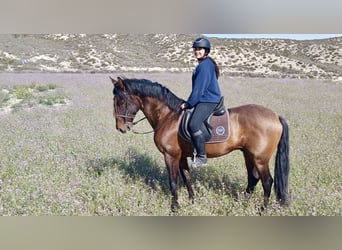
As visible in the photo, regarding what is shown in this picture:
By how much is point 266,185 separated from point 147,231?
56.4 inches

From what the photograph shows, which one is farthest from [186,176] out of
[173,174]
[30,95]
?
[30,95]

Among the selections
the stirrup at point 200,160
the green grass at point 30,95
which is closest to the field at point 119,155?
the green grass at point 30,95

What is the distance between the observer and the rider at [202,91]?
2741 mm

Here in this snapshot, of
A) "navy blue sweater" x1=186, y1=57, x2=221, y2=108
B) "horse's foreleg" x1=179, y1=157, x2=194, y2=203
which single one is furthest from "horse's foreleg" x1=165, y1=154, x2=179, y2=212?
"navy blue sweater" x1=186, y1=57, x2=221, y2=108

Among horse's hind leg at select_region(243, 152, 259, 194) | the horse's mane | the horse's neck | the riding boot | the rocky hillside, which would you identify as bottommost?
horse's hind leg at select_region(243, 152, 259, 194)

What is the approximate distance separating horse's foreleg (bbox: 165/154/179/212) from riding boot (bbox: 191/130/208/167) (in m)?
0.25

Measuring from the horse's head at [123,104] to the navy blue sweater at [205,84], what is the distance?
646mm

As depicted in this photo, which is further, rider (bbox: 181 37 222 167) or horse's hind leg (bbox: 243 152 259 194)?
horse's hind leg (bbox: 243 152 259 194)

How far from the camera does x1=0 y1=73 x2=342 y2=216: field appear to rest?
3201 mm

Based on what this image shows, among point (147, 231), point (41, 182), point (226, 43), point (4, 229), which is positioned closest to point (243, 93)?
point (226, 43)

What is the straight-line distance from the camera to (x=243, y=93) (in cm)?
352

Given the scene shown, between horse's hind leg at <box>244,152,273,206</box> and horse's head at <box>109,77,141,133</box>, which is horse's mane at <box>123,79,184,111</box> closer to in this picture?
horse's head at <box>109,77,141,133</box>
